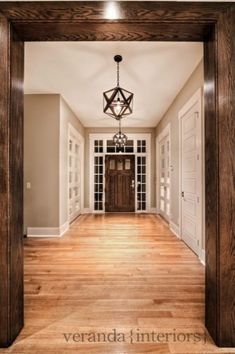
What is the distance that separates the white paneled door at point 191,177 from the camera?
139 inches

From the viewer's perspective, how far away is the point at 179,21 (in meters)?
1.72

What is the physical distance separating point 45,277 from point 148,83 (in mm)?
3633

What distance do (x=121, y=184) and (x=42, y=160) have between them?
12.5 feet

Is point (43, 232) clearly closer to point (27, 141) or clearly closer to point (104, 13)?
point (27, 141)

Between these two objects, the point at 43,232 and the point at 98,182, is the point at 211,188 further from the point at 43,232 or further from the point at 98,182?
the point at 98,182

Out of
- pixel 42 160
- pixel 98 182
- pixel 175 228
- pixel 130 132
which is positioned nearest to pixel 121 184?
pixel 98 182

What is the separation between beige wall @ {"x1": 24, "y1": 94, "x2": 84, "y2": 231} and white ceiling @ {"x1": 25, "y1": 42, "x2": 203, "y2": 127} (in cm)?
35

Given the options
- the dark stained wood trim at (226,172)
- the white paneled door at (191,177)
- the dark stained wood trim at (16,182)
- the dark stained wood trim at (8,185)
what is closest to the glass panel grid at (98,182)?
the white paneled door at (191,177)

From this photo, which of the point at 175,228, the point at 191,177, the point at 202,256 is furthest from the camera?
the point at 175,228

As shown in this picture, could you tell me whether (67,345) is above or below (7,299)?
below

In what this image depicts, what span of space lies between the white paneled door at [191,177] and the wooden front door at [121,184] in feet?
12.1

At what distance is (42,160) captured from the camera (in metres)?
4.82

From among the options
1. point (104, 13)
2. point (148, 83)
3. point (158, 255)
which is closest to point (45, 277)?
point (158, 255)

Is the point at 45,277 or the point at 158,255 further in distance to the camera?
the point at 158,255
